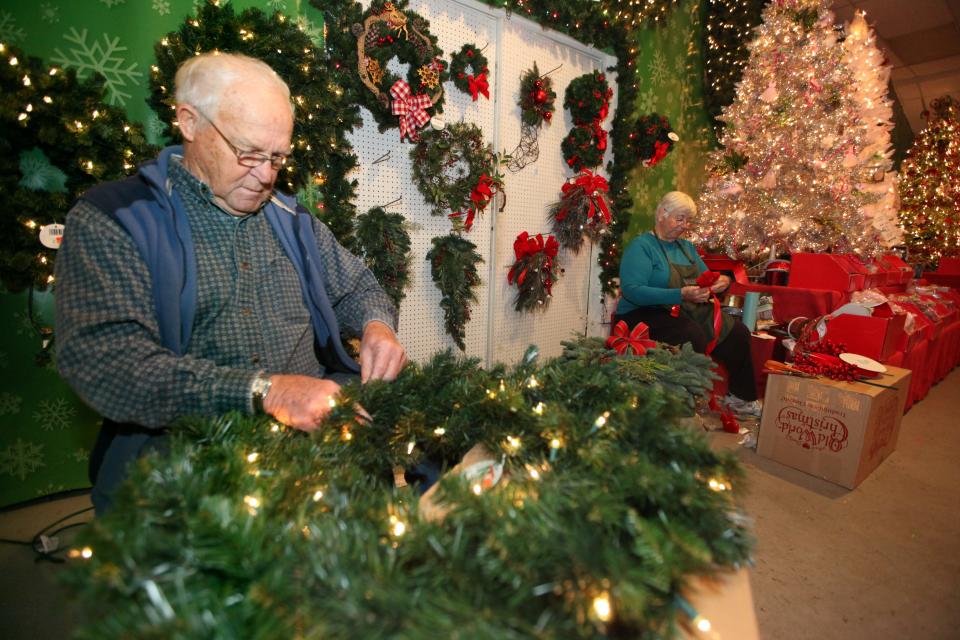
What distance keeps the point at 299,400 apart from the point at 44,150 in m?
1.92

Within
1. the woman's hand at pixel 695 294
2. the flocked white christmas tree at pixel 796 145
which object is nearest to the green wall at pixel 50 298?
the woman's hand at pixel 695 294

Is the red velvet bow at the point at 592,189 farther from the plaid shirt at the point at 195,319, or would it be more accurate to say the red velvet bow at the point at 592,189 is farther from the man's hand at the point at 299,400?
the man's hand at the point at 299,400

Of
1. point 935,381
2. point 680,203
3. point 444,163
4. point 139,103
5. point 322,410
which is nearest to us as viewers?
point 322,410

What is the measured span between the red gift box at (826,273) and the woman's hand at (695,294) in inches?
54.5

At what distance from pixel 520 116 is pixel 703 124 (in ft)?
9.38

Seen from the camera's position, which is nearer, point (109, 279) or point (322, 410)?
point (322, 410)

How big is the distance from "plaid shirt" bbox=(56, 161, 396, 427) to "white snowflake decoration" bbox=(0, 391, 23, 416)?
1523 mm

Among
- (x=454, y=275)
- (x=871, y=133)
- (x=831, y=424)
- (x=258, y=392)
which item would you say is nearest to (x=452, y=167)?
(x=454, y=275)

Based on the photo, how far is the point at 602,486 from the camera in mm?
671

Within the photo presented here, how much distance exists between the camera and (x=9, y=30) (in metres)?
1.82

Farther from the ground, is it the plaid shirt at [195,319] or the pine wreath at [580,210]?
the pine wreath at [580,210]

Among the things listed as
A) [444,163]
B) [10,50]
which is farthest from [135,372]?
[444,163]

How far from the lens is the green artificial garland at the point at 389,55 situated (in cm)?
245

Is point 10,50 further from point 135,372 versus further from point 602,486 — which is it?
point 602,486
